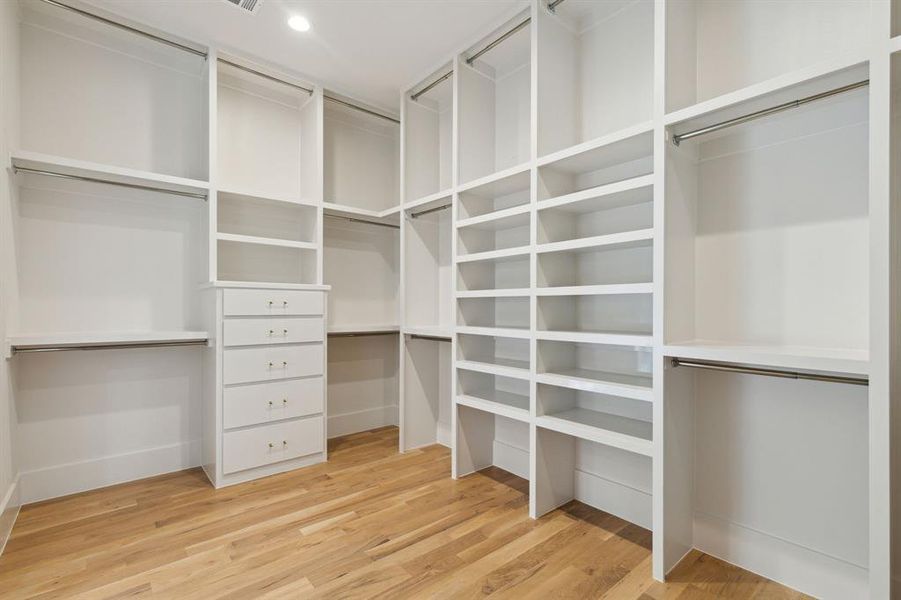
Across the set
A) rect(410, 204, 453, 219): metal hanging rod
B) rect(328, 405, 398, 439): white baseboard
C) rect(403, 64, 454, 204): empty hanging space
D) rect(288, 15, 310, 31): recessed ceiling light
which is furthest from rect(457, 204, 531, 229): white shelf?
rect(328, 405, 398, 439): white baseboard

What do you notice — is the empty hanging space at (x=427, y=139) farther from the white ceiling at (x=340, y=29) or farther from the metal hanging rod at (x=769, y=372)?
the metal hanging rod at (x=769, y=372)

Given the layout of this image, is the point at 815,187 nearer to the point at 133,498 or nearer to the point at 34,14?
the point at 133,498

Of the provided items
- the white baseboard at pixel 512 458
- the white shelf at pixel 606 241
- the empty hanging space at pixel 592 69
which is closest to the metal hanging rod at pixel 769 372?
the white shelf at pixel 606 241

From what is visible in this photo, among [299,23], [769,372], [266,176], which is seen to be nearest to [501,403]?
[769,372]

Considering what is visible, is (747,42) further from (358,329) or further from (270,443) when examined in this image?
(270,443)

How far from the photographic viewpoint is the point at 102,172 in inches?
94.7

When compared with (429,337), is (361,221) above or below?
above

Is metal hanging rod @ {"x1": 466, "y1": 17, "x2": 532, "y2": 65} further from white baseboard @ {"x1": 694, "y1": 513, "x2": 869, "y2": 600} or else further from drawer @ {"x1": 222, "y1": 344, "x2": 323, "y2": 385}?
white baseboard @ {"x1": 694, "y1": 513, "x2": 869, "y2": 600}

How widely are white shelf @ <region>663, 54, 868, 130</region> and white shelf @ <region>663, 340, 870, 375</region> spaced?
0.86 m

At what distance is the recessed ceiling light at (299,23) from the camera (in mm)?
2441

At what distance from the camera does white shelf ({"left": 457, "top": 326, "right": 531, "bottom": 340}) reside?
90.9 inches

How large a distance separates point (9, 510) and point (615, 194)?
10.4 feet

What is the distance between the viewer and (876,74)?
1237 millimetres

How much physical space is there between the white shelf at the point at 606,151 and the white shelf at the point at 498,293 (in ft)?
2.15
